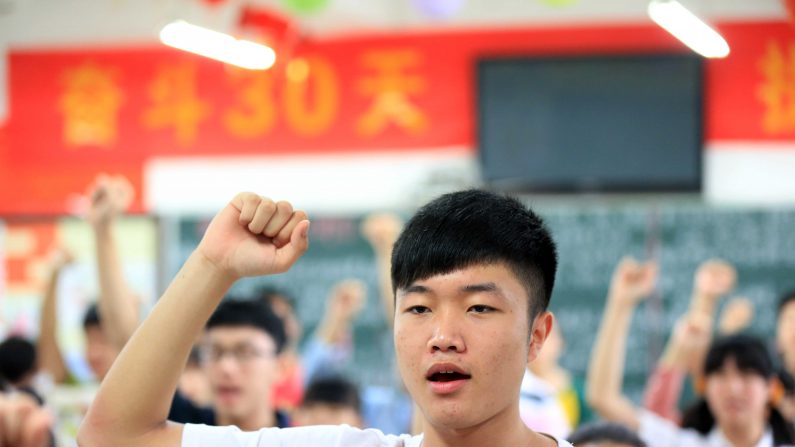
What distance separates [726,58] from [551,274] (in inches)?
193

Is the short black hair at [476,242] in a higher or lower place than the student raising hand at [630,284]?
higher

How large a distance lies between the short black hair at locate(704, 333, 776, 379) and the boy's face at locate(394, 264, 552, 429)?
84.4 inches

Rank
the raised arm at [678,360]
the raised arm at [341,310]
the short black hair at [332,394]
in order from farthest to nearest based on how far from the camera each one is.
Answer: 1. the raised arm at [341,310]
2. the raised arm at [678,360]
3. the short black hair at [332,394]

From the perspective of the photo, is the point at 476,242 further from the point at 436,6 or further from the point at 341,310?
the point at 436,6

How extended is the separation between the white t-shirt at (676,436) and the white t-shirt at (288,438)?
6.48ft

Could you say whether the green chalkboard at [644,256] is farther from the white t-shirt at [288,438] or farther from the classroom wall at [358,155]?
the white t-shirt at [288,438]

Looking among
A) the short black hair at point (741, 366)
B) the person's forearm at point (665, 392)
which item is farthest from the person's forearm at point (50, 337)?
the short black hair at point (741, 366)

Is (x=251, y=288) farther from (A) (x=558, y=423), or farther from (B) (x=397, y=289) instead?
(B) (x=397, y=289)

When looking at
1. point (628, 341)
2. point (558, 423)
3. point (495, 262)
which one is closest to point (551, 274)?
point (495, 262)

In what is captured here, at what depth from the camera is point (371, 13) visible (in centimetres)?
634

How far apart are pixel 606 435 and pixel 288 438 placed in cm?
146

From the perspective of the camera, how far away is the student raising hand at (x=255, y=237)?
1.37 m

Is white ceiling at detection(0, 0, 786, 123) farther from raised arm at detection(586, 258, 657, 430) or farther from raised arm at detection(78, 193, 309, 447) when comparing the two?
raised arm at detection(78, 193, 309, 447)

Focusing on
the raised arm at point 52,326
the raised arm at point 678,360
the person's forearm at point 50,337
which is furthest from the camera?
the person's forearm at point 50,337
